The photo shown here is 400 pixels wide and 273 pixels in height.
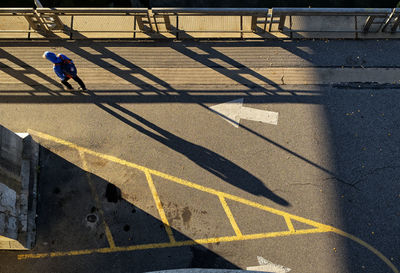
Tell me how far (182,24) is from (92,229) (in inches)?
288

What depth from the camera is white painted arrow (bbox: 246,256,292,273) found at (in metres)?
7.67

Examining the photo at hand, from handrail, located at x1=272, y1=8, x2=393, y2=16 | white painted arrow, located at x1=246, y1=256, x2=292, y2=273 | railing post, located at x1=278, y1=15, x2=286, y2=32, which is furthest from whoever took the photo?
railing post, located at x1=278, y1=15, x2=286, y2=32

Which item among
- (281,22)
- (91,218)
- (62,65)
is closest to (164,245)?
(91,218)

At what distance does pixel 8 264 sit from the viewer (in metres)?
7.81

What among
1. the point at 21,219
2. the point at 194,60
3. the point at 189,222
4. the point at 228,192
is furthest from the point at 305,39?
the point at 21,219

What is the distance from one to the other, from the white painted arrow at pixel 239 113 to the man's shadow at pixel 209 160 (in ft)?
4.21

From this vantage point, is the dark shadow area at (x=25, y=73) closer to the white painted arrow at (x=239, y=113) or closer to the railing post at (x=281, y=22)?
the white painted arrow at (x=239, y=113)

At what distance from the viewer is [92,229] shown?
319 inches

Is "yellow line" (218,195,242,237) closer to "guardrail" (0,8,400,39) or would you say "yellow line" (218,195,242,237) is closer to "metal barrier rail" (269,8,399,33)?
"guardrail" (0,8,400,39)

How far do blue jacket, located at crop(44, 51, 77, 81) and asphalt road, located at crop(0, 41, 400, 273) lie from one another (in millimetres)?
1226

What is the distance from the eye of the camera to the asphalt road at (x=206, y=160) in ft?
25.8

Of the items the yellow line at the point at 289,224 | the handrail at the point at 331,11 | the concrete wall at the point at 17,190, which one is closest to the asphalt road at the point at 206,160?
the yellow line at the point at 289,224

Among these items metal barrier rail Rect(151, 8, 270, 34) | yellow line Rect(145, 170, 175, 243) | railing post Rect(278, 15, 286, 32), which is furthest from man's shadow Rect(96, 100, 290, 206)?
railing post Rect(278, 15, 286, 32)

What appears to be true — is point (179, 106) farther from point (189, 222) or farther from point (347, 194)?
point (347, 194)
